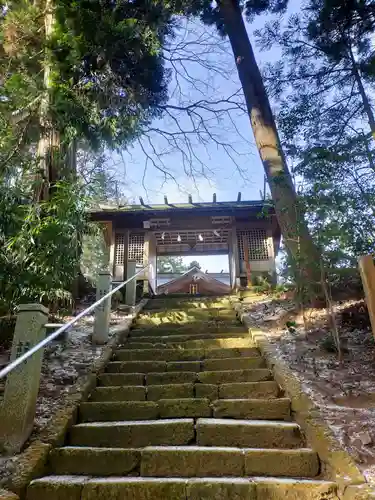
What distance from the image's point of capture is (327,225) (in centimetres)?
464

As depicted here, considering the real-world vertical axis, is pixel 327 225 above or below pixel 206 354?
above

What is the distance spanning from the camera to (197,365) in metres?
4.40

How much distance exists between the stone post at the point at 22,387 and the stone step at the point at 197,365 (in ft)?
5.24

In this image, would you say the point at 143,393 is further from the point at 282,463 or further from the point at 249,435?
the point at 282,463

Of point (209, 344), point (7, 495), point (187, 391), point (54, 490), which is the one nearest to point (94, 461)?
point (54, 490)

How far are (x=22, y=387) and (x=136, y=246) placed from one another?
8.81m

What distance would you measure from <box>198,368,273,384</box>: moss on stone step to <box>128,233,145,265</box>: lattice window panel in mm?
7531

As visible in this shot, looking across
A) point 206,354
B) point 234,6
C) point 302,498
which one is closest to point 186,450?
point 302,498

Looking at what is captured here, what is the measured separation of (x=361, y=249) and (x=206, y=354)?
240 centimetres

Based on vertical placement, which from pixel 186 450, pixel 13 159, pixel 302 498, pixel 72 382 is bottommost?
pixel 302 498

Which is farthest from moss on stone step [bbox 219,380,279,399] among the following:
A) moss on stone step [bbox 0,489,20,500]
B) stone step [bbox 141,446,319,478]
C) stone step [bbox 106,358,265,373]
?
moss on stone step [bbox 0,489,20,500]

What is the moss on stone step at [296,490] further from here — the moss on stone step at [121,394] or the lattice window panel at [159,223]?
the lattice window panel at [159,223]

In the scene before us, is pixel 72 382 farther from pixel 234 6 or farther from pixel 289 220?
pixel 234 6

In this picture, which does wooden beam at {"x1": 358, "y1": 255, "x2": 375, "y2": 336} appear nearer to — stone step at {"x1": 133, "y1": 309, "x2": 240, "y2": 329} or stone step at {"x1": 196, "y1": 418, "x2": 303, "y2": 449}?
stone step at {"x1": 196, "y1": 418, "x2": 303, "y2": 449}
